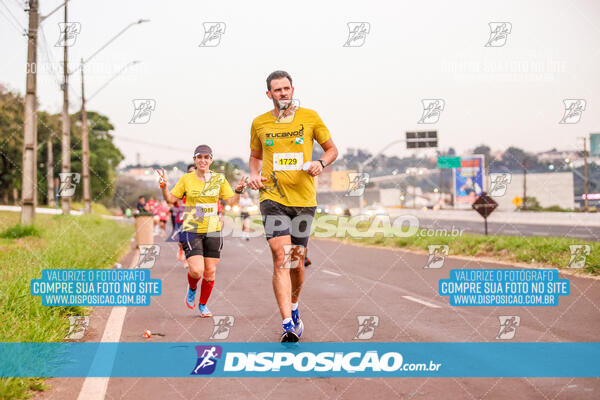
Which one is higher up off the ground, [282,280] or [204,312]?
[282,280]

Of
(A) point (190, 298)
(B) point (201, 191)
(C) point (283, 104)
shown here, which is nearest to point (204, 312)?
(A) point (190, 298)

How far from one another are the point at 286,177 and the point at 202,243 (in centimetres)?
202

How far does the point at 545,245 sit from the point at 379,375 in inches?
402

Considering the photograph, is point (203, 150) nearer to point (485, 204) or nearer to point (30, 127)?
point (30, 127)

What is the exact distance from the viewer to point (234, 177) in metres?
126

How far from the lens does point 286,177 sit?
21.1 feet

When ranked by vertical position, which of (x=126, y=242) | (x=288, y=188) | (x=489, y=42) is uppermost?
(x=489, y=42)

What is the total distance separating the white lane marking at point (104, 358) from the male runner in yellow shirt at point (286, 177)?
1.66 metres

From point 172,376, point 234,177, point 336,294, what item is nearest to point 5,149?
point 336,294

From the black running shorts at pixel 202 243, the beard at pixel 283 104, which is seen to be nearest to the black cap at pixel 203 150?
the black running shorts at pixel 202 243

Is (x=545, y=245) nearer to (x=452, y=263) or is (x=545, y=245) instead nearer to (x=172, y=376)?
(x=452, y=263)

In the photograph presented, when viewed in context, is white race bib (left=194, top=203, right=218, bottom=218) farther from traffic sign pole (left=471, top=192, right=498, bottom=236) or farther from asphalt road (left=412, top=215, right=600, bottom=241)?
asphalt road (left=412, top=215, right=600, bottom=241)

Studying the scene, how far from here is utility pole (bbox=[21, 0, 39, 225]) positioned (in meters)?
16.1

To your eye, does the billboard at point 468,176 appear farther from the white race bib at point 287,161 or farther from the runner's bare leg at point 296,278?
the white race bib at point 287,161
